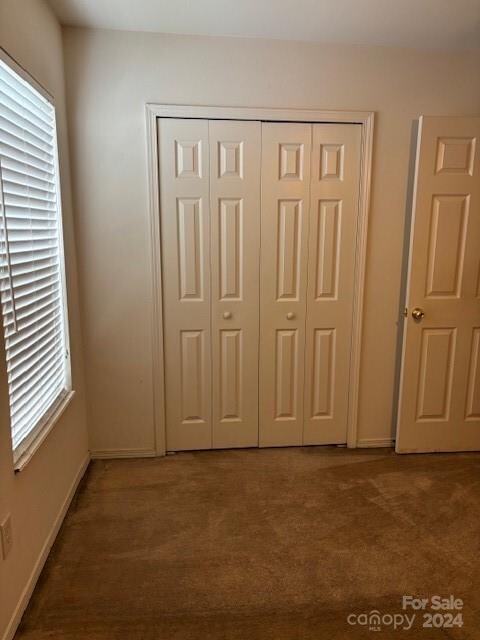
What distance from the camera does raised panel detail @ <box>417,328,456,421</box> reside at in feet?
8.59

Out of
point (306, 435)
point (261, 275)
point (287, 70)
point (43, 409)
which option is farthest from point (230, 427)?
point (287, 70)

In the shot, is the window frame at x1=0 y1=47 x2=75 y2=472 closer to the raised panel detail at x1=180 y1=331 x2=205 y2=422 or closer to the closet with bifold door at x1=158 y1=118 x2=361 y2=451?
the closet with bifold door at x1=158 y1=118 x2=361 y2=451

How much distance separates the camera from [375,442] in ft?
9.20

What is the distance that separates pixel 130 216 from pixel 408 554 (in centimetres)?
214

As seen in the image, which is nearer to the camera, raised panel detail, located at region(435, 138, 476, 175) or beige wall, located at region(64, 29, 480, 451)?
beige wall, located at region(64, 29, 480, 451)

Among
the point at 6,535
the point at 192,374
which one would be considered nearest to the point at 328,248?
the point at 192,374

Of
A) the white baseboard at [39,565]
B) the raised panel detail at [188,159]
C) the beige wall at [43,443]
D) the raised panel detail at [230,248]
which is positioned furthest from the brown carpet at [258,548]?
the raised panel detail at [188,159]

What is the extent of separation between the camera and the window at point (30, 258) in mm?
1553

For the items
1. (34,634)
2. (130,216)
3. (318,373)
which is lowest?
(34,634)

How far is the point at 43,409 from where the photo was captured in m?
1.89

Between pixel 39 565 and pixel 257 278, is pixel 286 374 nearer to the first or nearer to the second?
pixel 257 278

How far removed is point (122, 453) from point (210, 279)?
1190 mm

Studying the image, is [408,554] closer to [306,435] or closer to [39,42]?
[306,435]

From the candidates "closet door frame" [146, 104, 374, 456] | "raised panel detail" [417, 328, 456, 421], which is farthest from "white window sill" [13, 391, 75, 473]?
"raised panel detail" [417, 328, 456, 421]
